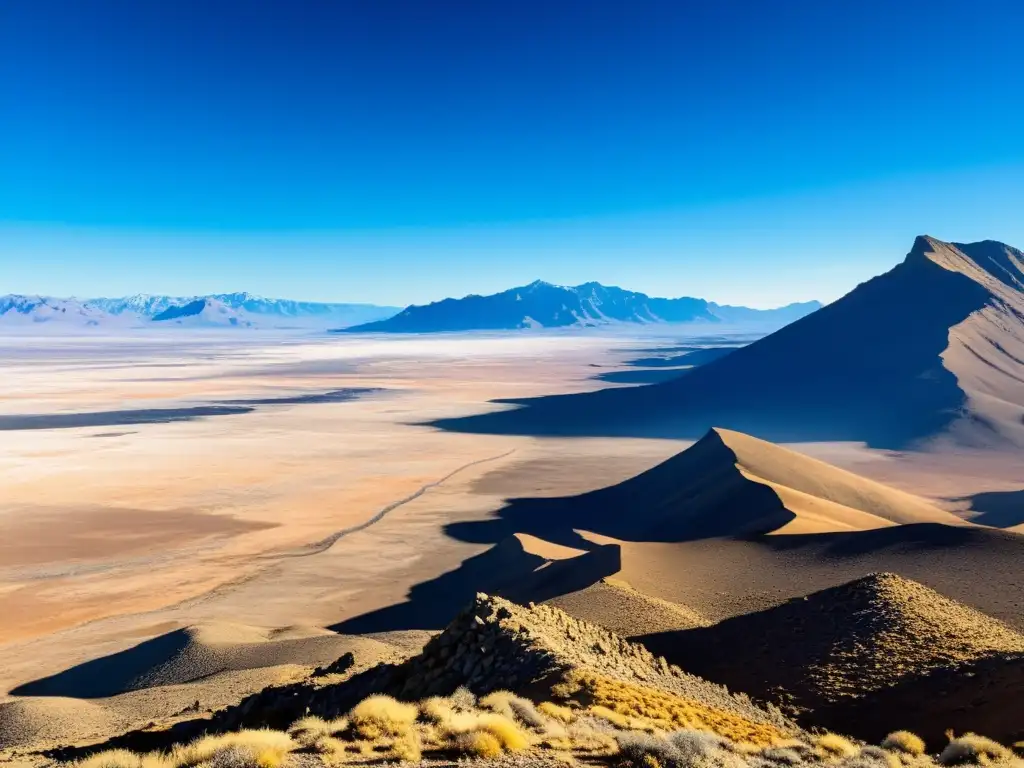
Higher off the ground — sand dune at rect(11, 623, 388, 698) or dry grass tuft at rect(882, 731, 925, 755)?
dry grass tuft at rect(882, 731, 925, 755)

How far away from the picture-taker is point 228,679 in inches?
774

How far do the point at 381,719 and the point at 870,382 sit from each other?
325 ft

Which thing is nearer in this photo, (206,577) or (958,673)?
(958,673)

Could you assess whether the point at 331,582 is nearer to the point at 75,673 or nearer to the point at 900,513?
the point at 75,673

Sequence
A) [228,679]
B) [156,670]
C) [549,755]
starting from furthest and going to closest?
1. [156,670]
2. [228,679]
3. [549,755]

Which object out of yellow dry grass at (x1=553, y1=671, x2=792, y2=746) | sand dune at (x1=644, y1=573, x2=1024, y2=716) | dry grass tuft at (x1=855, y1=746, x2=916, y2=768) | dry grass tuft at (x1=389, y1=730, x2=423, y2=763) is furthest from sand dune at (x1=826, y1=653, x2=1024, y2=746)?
dry grass tuft at (x1=389, y1=730, x2=423, y2=763)

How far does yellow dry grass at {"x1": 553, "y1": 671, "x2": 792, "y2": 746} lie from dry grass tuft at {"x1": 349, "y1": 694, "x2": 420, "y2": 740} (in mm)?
2724

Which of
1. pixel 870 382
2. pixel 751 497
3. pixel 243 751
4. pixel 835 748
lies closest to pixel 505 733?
pixel 243 751

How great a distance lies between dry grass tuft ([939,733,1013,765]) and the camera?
10859 millimetres

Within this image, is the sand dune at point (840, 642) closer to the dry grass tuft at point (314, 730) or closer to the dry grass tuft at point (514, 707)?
the dry grass tuft at point (514, 707)

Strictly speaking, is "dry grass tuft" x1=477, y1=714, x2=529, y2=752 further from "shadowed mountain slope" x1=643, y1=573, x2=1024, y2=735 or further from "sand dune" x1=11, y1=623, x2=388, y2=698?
"sand dune" x1=11, y1=623, x2=388, y2=698

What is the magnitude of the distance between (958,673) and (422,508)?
3676 cm

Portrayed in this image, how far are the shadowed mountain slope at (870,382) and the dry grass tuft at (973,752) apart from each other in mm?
72965

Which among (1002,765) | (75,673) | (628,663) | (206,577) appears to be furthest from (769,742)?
(206,577)
